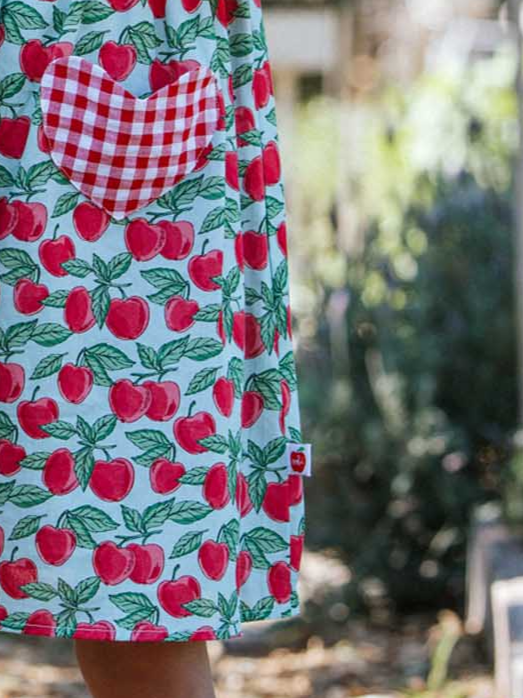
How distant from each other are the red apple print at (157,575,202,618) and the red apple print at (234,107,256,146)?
497 mm

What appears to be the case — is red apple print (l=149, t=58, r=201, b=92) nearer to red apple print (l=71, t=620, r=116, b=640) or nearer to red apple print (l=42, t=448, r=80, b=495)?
red apple print (l=42, t=448, r=80, b=495)

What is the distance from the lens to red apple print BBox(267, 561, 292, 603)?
165 cm

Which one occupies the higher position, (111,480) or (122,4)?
(122,4)

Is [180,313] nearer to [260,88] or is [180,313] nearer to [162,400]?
[162,400]

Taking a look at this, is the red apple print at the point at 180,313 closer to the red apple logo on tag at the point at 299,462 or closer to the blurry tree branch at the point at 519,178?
the red apple logo on tag at the point at 299,462

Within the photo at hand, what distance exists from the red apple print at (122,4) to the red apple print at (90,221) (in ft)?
0.67

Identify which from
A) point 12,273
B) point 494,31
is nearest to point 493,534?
point 12,273

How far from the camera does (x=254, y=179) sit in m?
1.66

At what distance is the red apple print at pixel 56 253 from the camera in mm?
1505

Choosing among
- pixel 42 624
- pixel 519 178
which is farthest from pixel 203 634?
pixel 519 178

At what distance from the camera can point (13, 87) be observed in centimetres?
153

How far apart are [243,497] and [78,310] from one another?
29 centimetres

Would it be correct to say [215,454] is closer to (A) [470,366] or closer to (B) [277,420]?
(B) [277,420]

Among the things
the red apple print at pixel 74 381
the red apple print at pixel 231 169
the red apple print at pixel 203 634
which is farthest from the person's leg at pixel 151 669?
the red apple print at pixel 231 169
